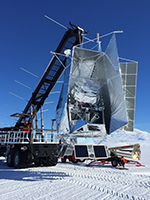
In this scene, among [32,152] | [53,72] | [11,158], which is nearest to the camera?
[32,152]

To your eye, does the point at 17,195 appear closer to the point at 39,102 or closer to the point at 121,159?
the point at 121,159

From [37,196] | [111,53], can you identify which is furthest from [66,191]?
[111,53]

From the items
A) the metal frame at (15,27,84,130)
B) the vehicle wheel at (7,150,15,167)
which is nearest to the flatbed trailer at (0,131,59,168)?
the vehicle wheel at (7,150,15,167)

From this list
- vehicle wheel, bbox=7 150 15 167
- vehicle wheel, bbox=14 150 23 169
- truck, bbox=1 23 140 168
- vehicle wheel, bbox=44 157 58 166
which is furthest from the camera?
vehicle wheel, bbox=44 157 58 166

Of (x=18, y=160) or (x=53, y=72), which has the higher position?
(x=53, y=72)

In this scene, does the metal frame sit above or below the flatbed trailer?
above

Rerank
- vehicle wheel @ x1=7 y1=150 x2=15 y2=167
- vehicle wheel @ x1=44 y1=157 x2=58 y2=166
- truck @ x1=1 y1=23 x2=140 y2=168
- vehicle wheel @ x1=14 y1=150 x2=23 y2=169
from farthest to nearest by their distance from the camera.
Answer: vehicle wheel @ x1=44 y1=157 x2=58 y2=166
vehicle wheel @ x1=7 y1=150 x2=15 y2=167
vehicle wheel @ x1=14 y1=150 x2=23 y2=169
truck @ x1=1 y1=23 x2=140 y2=168

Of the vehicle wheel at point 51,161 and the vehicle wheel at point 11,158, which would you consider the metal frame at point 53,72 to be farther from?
the vehicle wheel at point 51,161

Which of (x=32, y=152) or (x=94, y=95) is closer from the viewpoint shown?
(x=94, y=95)

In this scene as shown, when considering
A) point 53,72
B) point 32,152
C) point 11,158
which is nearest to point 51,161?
point 32,152

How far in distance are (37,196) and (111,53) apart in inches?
199

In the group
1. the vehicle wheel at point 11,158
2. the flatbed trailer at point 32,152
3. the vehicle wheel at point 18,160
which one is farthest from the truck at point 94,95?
the vehicle wheel at point 11,158

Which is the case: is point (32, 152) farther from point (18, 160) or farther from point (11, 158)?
point (11, 158)

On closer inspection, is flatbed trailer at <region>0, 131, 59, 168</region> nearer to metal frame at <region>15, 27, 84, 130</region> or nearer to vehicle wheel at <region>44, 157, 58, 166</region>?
vehicle wheel at <region>44, 157, 58, 166</region>
